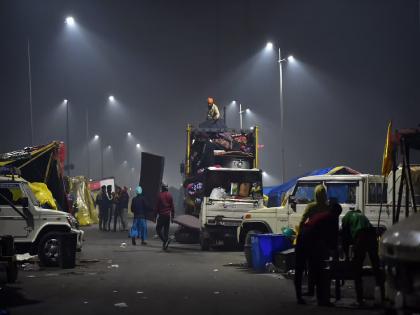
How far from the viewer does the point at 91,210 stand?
37.6 m

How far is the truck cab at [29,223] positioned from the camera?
50.5ft

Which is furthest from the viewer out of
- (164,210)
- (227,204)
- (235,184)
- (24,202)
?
(235,184)

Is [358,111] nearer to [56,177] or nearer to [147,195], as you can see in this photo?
[147,195]

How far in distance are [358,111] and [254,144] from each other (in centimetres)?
3128

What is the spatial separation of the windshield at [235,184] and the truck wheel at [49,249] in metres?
6.97

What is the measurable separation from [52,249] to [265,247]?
4.73m

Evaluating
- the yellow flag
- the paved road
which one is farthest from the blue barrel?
the yellow flag

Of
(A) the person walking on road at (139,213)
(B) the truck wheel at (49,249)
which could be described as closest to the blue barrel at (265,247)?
(B) the truck wheel at (49,249)

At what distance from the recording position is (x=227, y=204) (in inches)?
829

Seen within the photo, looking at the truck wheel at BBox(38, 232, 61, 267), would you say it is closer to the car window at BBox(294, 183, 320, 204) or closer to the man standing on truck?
the car window at BBox(294, 183, 320, 204)

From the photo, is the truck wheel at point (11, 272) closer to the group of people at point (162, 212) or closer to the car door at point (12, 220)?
the car door at point (12, 220)

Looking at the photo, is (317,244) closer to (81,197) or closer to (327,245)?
(327,245)

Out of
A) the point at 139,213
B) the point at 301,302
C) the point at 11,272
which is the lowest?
the point at 301,302

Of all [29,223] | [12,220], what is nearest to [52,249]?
[29,223]
